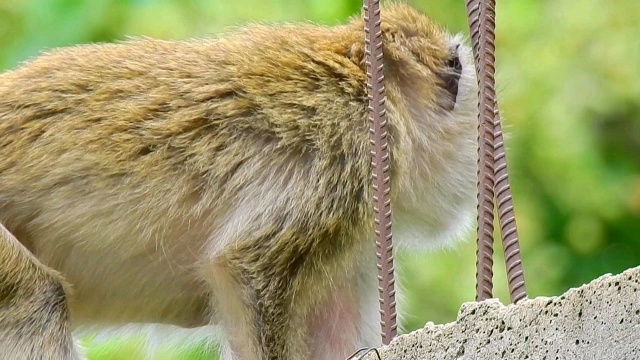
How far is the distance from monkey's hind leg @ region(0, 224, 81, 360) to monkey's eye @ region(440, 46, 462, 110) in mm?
986

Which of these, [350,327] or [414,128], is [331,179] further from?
[350,327]

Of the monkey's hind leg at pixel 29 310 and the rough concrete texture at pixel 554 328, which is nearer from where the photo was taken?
the rough concrete texture at pixel 554 328

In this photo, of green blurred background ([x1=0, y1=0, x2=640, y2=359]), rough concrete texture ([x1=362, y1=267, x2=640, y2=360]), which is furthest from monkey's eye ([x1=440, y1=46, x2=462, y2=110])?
rough concrete texture ([x1=362, y1=267, x2=640, y2=360])

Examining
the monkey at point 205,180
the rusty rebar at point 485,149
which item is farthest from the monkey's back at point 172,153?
the rusty rebar at point 485,149

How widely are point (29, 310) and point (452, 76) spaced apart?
1.10m

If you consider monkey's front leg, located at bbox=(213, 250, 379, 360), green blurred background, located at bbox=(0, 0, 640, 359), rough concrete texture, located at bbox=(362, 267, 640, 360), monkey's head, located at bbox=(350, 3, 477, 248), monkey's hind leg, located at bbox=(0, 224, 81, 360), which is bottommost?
rough concrete texture, located at bbox=(362, 267, 640, 360)

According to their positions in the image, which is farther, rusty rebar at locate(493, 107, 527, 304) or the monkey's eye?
the monkey's eye

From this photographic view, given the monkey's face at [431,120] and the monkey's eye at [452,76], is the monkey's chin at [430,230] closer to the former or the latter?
the monkey's face at [431,120]

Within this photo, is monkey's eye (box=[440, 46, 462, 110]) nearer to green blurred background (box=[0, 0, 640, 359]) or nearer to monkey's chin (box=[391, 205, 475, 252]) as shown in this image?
monkey's chin (box=[391, 205, 475, 252])

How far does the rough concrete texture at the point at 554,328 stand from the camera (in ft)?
3.96

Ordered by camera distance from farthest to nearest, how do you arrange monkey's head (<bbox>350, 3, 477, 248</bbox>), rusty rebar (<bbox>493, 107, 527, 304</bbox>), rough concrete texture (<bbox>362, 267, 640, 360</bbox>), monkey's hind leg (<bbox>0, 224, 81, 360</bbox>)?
monkey's head (<bbox>350, 3, 477, 248</bbox>) → monkey's hind leg (<bbox>0, 224, 81, 360</bbox>) → rusty rebar (<bbox>493, 107, 527, 304</bbox>) → rough concrete texture (<bbox>362, 267, 640, 360</bbox>)

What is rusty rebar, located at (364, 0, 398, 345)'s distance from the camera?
1747mm

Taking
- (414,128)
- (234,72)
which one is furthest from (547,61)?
(234,72)

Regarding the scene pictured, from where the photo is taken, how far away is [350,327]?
257 centimetres
